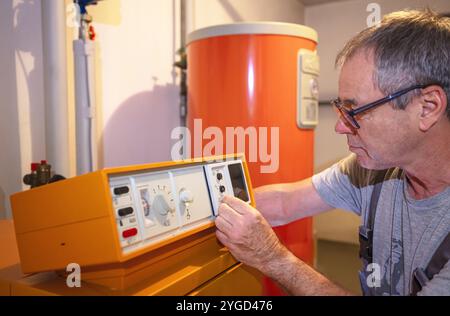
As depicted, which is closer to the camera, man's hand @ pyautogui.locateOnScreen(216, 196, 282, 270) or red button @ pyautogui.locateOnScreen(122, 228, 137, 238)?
red button @ pyautogui.locateOnScreen(122, 228, 137, 238)

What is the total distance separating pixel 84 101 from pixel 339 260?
6.92 feet

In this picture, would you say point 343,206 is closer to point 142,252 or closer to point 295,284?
point 295,284

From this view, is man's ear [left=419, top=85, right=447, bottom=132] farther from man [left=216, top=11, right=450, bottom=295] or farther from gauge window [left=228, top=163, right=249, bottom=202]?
gauge window [left=228, top=163, right=249, bottom=202]

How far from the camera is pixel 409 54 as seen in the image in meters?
0.69

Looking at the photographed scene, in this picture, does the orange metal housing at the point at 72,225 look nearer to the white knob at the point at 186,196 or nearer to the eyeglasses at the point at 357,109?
the white knob at the point at 186,196

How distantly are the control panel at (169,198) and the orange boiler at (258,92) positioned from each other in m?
0.41

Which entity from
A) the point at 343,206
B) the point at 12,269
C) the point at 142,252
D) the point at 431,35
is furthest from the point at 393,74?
the point at 12,269

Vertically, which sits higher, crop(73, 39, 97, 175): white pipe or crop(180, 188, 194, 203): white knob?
crop(73, 39, 97, 175): white pipe

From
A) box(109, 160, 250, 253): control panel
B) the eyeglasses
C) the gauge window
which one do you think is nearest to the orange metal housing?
box(109, 160, 250, 253): control panel

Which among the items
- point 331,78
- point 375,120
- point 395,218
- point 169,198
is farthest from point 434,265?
point 331,78

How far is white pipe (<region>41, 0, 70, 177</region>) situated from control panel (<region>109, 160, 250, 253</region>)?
49 cm

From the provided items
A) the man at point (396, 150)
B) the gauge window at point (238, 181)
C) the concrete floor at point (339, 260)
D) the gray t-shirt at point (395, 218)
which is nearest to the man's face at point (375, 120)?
the man at point (396, 150)

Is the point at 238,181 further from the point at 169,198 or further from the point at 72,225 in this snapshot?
the point at 72,225

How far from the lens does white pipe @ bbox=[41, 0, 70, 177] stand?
3.00ft
